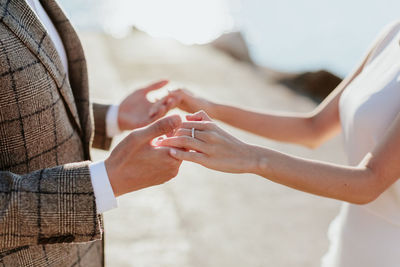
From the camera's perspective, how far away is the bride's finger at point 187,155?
55.4 inches

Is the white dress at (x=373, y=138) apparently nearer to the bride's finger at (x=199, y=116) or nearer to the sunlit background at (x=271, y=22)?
the bride's finger at (x=199, y=116)

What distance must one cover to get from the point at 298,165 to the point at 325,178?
0.10 metres

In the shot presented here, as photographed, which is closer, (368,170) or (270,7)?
(368,170)

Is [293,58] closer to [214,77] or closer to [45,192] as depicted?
[214,77]

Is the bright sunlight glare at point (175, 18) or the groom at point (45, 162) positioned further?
the bright sunlight glare at point (175, 18)

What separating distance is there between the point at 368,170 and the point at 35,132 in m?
1.03

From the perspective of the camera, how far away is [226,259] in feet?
11.0

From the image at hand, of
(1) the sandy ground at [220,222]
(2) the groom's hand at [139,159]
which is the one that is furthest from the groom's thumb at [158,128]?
(1) the sandy ground at [220,222]

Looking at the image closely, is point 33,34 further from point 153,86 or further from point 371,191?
point 371,191

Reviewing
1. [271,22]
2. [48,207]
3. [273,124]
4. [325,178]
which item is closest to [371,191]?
[325,178]

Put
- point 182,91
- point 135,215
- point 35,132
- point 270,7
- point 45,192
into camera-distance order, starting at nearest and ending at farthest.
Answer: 1. point 45,192
2. point 35,132
3. point 182,91
4. point 135,215
5. point 270,7

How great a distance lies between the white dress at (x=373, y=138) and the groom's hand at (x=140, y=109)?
71 centimetres

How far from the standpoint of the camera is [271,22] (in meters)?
15.8

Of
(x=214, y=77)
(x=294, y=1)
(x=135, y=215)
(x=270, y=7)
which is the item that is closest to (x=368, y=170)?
(x=135, y=215)
